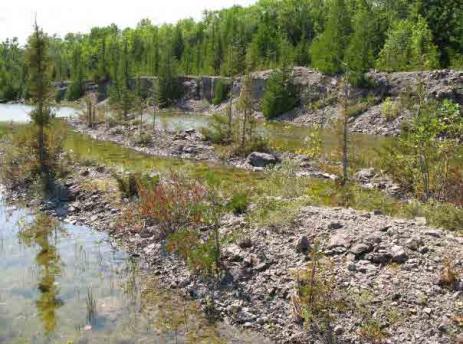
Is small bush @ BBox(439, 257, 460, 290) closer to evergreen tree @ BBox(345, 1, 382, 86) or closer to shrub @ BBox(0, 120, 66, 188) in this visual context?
shrub @ BBox(0, 120, 66, 188)

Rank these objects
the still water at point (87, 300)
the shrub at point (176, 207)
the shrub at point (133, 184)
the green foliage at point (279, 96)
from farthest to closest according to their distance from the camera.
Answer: the green foliage at point (279, 96), the shrub at point (133, 184), the shrub at point (176, 207), the still water at point (87, 300)

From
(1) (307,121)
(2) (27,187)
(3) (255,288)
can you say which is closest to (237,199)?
(3) (255,288)

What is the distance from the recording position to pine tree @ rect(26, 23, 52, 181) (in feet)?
89.9

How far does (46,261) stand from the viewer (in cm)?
1725

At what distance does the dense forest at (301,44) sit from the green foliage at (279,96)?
2.09m

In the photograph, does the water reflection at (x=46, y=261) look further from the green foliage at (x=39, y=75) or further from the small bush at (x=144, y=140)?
the small bush at (x=144, y=140)

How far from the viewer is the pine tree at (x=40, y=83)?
2741 centimetres

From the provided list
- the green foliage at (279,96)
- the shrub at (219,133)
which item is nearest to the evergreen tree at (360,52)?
the green foliage at (279,96)

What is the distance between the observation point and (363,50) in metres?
61.3

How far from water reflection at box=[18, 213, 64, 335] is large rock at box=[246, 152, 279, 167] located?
1456 centimetres

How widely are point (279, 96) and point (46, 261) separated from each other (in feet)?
157

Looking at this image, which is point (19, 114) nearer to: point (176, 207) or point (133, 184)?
point (133, 184)

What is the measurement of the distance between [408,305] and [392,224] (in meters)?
3.46

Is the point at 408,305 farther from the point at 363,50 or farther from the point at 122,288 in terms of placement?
the point at 363,50
